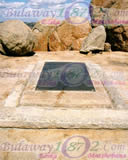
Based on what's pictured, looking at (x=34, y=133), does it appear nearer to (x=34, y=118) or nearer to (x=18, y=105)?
(x=34, y=118)

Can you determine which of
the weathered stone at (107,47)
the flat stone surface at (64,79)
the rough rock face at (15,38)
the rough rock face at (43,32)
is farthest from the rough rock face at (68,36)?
the flat stone surface at (64,79)

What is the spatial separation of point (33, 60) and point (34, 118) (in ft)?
10.5

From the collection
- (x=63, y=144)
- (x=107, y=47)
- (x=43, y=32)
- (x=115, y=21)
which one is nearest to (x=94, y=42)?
(x=107, y=47)

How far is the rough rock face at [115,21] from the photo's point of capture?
621cm

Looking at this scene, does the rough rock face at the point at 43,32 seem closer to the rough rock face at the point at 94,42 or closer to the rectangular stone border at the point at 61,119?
the rough rock face at the point at 94,42

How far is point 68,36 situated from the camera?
688cm

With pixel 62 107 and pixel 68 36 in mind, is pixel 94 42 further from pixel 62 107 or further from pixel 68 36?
pixel 62 107

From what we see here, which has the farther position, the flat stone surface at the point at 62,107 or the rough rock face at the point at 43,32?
the rough rock face at the point at 43,32

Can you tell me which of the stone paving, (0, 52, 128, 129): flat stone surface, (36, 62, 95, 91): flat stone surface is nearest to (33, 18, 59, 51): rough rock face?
(36, 62, 95, 91): flat stone surface

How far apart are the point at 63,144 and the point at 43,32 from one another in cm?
561

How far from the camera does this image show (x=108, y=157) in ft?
5.76

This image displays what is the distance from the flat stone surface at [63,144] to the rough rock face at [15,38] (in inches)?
135

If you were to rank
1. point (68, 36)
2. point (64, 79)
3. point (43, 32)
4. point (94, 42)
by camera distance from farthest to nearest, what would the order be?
point (68, 36)
point (43, 32)
point (94, 42)
point (64, 79)

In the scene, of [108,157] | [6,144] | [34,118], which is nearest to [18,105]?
[34,118]
